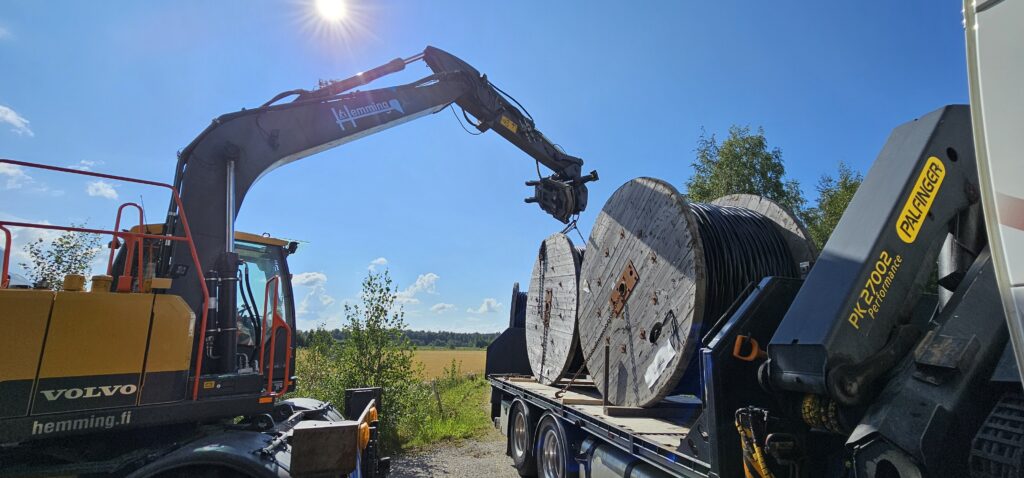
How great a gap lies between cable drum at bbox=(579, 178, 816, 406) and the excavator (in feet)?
7.95

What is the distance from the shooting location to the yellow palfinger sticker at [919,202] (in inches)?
105

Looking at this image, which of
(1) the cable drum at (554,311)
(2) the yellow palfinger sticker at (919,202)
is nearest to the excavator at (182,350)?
(1) the cable drum at (554,311)

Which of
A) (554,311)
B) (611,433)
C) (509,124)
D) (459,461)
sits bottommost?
(459,461)

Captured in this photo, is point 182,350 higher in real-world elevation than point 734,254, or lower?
lower

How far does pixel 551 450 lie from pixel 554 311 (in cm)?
180

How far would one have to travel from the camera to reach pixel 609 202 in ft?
19.6

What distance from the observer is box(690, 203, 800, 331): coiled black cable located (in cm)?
452

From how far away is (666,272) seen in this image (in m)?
4.69

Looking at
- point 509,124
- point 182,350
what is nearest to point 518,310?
point 509,124

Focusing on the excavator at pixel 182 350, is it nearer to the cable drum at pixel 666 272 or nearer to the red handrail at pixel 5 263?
the red handrail at pixel 5 263

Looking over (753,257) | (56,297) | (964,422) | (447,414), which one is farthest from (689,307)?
(447,414)

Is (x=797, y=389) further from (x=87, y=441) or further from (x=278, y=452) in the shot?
(x=87, y=441)

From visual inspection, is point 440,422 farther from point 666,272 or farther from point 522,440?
point 666,272

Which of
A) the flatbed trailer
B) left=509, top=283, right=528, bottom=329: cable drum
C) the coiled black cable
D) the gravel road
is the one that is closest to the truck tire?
the flatbed trailer
